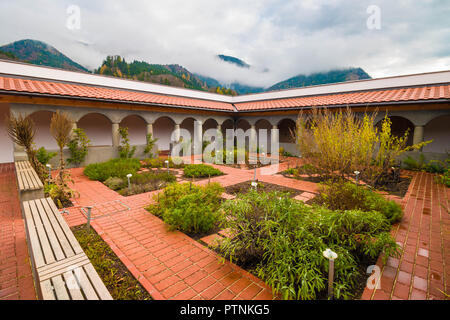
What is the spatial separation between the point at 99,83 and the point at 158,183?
8.59 m

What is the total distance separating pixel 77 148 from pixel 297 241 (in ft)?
32.1

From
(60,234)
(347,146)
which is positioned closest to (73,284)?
(60,234)

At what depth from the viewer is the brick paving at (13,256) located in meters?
2.42

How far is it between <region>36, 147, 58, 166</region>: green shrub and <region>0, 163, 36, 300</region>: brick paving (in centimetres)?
321

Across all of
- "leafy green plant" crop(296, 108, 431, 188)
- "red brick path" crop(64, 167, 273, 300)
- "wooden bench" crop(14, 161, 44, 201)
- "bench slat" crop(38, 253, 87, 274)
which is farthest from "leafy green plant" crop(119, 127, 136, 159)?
"bench slat" crop(38, 253, 87, 274)

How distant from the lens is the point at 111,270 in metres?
2.58

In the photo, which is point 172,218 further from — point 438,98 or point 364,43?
point 364,43

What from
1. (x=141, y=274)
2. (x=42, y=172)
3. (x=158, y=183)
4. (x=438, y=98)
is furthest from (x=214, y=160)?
(x=438, y=98)

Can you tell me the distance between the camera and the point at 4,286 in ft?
8.18

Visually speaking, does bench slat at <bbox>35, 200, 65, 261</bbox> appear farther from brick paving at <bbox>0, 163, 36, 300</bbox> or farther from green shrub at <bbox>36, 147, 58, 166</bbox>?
green shrub at <bbox>36, 147, 58, 166</bbox>

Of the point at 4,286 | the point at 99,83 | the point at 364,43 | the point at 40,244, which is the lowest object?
the point at 4,286

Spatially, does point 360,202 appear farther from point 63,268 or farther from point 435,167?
point 435,167

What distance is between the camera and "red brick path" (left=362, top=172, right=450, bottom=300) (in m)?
2.31
